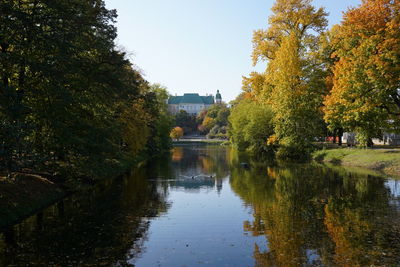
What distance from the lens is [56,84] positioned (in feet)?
62.3

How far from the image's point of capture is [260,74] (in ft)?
163

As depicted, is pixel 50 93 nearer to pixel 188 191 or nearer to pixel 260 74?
pixel 188 191

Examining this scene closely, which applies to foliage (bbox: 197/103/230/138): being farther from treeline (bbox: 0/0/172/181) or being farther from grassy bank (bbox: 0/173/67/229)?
grassy bank (bbox: 0/173/67/229)

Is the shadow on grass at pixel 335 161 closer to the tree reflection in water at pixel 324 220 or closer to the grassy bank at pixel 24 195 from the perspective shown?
the tree reflection in water at pixel 324 220

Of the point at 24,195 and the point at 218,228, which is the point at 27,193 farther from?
the point at 218,228

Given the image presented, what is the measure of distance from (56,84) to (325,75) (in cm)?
3508

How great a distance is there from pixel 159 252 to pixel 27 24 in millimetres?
11531

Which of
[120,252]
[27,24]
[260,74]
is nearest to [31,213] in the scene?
[120,252]

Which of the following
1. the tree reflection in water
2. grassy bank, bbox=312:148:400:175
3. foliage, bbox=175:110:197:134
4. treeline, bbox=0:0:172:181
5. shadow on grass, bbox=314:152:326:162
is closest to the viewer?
the tree reflection in water

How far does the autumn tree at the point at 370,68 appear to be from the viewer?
3153 centimetres

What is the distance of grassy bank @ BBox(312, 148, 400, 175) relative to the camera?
32.9 meters

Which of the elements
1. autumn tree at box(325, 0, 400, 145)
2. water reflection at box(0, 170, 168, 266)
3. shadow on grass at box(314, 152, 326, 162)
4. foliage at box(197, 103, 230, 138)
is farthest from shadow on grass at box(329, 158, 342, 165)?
foliage at box(197, 103, 230, 138)

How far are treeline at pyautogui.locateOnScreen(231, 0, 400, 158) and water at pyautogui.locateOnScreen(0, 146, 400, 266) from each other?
920 centimetres

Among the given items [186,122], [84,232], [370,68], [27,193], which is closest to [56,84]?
[27,193]
